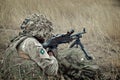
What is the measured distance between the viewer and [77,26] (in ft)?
14.4

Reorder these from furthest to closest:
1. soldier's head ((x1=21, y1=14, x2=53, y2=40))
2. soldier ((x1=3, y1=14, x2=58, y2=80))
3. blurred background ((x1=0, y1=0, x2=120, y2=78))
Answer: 1. blurred background ((x1=0, y1=0, x2=120, y2=78))
2. soldier's head ((x1=21, y1=14, x2=53, y2=40))
3. soldier ((x1=3, y1=14, x2=58, y2=80))

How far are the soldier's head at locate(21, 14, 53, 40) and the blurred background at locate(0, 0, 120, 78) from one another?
105 mm

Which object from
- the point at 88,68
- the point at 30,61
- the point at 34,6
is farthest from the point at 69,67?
the point at 34,6

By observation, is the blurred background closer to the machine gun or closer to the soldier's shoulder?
the machine gun

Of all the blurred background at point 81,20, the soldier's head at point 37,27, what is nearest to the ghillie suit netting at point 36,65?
the soldier's head at point 37,27

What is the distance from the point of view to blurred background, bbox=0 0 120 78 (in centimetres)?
418

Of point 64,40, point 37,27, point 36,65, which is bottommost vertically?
point 36,65

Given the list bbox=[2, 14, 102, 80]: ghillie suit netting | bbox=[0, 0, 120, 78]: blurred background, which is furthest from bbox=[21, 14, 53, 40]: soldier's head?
bbox=[0, 0, 120, 78]: blurred background

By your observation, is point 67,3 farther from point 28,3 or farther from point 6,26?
point 6,26

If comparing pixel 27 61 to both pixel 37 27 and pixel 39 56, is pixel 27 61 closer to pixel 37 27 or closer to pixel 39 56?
pixel 39 56

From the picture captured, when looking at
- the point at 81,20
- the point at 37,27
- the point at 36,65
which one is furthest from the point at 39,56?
the point at 81,20

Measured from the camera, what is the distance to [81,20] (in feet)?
14.7

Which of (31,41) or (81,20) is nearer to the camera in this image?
(31,41)

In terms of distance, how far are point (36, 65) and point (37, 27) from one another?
1.38 ft
